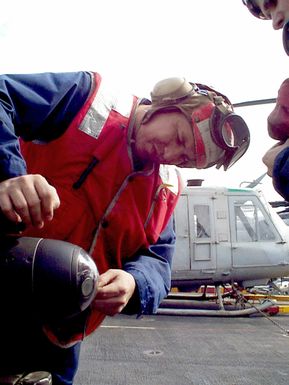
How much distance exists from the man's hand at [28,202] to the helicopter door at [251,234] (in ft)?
19.3

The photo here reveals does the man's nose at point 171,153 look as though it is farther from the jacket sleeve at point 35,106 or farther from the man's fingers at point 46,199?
the man's fingers at point 46,199

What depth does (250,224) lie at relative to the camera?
6.71 metres

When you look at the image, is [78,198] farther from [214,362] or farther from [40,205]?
[214,362]

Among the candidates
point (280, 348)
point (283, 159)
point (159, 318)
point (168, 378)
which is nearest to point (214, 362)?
point (168, 378)

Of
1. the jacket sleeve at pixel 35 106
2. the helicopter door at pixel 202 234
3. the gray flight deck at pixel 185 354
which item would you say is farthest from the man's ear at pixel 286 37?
the helicopter door at pixel 202 234

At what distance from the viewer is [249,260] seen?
6445 mm

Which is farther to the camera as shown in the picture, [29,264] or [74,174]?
[74,174]

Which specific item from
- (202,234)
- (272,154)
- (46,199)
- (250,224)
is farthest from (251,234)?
(46,199)

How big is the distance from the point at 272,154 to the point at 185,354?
306 cm

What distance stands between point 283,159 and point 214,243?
566cm

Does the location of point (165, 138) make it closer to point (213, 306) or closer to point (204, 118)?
point (204, 118)

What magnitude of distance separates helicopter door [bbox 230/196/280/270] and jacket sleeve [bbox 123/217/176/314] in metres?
5.23

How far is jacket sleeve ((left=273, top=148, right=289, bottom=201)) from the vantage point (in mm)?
859

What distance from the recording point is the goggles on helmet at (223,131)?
1.27 meters
